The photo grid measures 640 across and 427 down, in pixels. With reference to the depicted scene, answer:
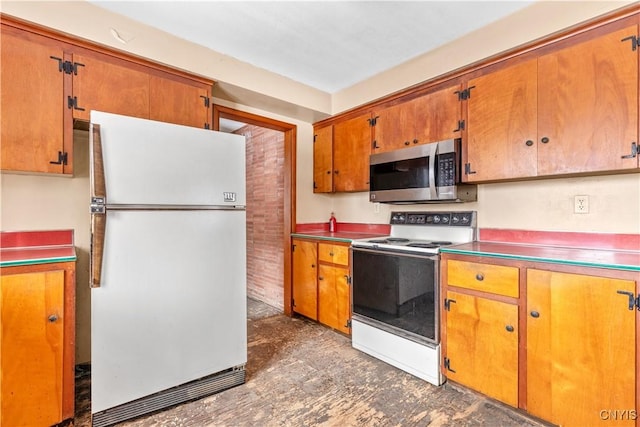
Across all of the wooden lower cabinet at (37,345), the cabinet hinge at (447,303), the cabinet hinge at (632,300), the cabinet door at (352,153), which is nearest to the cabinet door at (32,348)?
the wooden lower cabinet at (37,345)

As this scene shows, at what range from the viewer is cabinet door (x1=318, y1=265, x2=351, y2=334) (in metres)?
2.79

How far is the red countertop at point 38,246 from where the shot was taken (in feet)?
5.26

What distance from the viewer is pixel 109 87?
2029 millimetres

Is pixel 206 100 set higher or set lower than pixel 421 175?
higher

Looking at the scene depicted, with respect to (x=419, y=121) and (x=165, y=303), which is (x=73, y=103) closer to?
(x=165, y=303)

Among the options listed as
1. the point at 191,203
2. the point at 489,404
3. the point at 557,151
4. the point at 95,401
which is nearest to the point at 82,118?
the point at 191,203

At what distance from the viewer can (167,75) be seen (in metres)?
2.28

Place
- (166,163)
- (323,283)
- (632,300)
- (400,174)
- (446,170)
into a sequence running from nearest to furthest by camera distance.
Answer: (632,300), (166,163), (446,170), (400,174), (323,283)

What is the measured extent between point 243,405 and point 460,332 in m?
1.43

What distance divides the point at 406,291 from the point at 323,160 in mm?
1778

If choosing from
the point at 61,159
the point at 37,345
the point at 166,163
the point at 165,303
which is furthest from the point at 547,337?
the point at 61,159

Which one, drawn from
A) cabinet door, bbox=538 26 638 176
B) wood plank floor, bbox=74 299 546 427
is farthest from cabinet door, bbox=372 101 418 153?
wood plank floor, bbox=74 299 546 427

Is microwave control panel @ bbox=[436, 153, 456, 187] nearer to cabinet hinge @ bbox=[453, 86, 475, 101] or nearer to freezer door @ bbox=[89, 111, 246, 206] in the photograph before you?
cabinet hinge @ bbox=[453, 86, 475, 101]

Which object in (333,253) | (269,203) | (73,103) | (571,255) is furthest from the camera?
(269,203)
